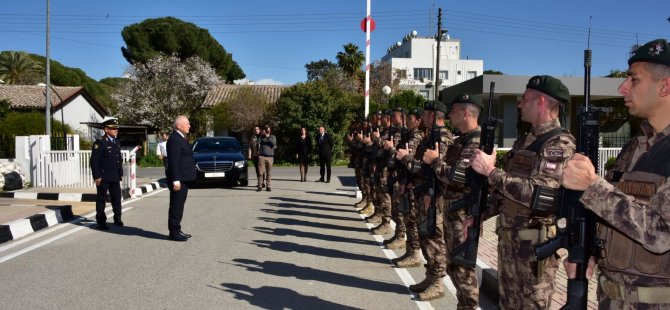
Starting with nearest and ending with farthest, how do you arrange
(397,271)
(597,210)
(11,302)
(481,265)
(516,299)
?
(597,210) < (516,299) < (11,302) < (481,265) < (397,271)

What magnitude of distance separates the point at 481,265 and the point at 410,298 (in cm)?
114

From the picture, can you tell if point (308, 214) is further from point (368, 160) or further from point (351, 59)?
point (351, 59)

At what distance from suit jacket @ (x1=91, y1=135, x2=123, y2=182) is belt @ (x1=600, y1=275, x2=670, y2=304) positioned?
862 cm

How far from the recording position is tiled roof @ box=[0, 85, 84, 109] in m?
39.1

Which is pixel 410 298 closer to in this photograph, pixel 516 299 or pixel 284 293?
pixel 284 293

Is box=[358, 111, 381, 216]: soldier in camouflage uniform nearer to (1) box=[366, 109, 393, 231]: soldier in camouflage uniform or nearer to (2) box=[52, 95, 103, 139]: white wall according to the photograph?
(1) box=[366, 109, 393, 231]: soldier in camouflage uniform

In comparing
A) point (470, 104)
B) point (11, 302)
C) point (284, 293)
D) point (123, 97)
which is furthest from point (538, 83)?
point (123, 97)

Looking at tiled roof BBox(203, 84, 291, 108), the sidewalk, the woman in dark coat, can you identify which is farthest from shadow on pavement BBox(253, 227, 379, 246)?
tiled roof BBox(203, 84, 291, 108)

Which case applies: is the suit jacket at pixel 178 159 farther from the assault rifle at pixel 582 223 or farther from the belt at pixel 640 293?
the belt at pixel 640 293

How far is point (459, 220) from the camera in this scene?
4465mm

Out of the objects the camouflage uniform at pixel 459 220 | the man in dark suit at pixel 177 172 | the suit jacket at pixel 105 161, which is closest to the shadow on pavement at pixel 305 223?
the man in dark suit at pixel 177 172

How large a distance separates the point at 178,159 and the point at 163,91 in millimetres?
33839

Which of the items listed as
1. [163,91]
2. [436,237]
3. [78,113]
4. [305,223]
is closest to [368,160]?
[305,223]

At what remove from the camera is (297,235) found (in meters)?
8.56
